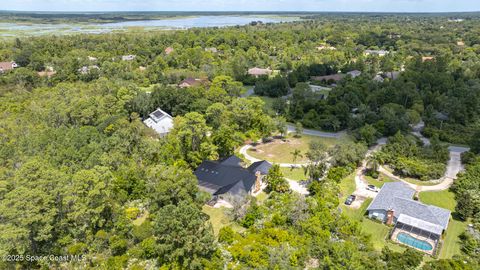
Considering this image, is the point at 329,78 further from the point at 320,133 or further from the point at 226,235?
the point at 226,235

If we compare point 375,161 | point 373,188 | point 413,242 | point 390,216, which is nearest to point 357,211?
point 390,216

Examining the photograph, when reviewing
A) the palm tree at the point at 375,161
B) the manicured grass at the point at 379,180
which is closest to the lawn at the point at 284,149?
the palm tree at the point at 375,161

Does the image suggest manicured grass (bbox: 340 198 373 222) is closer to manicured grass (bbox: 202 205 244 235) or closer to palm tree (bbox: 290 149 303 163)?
palm tree (bbox: 290 149 303 163)

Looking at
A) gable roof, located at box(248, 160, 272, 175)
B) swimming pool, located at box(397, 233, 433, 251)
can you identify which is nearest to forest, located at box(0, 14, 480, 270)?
swimming pool, located at box(397, 233, 433, 251)

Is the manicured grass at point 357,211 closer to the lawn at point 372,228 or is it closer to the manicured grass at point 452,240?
the lawn at point 372,228

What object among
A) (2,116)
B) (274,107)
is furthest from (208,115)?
(2,116)
